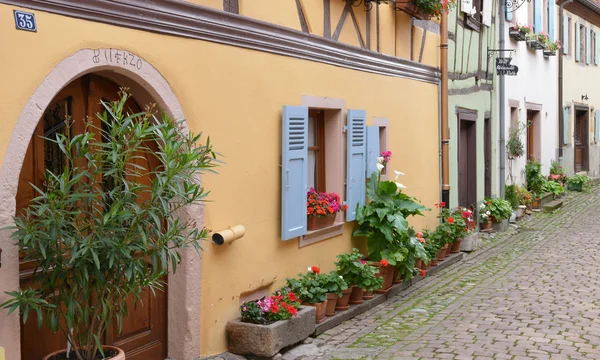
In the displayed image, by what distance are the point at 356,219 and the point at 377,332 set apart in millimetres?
1733

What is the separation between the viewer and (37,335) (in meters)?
4.71

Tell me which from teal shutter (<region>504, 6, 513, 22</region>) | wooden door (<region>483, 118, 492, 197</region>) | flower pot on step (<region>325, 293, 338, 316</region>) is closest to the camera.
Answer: flower pot on step (<region>325, 293, 338, 316</region>)

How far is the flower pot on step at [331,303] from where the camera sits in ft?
23.9

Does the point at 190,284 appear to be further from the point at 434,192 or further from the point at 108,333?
the point at 434,192

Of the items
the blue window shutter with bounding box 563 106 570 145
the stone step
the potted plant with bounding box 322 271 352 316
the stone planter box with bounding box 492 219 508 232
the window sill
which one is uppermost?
the blue window shutter with bounding box 563 106 570 145

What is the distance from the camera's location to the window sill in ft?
24.8

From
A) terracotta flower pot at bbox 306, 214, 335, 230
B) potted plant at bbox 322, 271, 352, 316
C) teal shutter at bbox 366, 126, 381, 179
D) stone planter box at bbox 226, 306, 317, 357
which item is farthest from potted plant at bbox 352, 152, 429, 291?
stone planter box at bbox 226, 306, 317, 357

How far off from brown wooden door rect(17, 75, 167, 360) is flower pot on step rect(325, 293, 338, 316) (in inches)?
71.2

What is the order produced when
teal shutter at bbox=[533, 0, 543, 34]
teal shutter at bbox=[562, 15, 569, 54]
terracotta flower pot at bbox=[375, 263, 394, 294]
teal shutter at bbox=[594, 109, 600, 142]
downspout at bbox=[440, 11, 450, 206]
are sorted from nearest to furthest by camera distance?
terracotta flower pot at bbox=[375, 263, 394, 294], downspout at bbox=[440, 11, 450, 206], teal shutter at bbox=[533, 0, 543, 34], teal shutter at bbox=[562, 15, 569, 54], teal shutter at bbox=[594, 109, 600, 142]

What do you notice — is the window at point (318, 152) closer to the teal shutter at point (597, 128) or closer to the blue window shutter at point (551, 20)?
the blue window shutter at point (551, 20)

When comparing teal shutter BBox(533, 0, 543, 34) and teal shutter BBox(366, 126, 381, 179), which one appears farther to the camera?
teal shutter BBox(533, 0, 543, 34)

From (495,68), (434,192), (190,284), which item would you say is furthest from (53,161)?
(495,68)

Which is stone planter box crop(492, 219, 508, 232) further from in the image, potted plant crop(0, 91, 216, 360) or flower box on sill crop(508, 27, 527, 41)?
potted plant crop(0, 91, 216, 360)

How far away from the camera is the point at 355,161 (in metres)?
8.57
